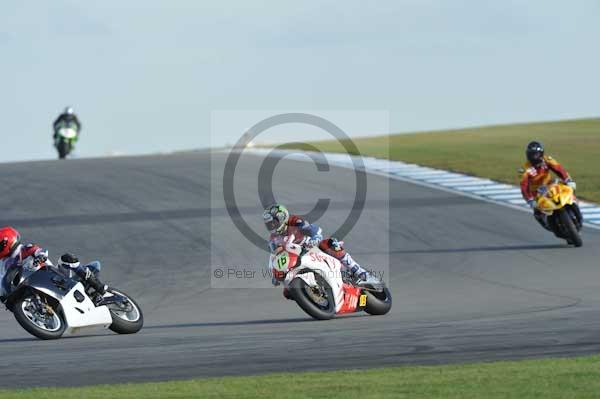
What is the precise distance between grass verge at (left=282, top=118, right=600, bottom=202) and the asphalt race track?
4520 mm

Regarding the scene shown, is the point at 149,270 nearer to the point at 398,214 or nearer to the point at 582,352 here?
the point at 398,214

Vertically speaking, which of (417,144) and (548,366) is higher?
(417,144)

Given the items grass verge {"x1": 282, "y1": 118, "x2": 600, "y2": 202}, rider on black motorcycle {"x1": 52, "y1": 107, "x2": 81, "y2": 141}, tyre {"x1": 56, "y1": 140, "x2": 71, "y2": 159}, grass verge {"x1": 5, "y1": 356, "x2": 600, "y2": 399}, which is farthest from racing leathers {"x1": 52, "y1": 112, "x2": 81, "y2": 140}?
grass verge {"x1": 5, "y1": 356, "x2": 600, "y2": 399}

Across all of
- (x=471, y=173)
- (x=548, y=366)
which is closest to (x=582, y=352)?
(x=548, y=366)

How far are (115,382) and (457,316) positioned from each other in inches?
208

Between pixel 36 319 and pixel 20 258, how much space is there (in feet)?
2.46

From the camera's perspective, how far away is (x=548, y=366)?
9.64m

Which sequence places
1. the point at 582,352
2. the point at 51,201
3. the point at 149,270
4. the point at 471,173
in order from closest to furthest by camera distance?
the point at 582,352
the point at 149,270
the point at 51,201
the point at 471,173

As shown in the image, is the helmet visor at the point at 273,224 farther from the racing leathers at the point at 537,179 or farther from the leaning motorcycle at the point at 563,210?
the racing leathers at the point at 537,179

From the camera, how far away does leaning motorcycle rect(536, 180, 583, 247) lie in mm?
21078

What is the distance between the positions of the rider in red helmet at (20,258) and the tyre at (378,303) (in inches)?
132

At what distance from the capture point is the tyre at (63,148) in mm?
42625

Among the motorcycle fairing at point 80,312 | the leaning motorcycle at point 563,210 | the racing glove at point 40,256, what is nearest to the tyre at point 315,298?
the motorcycle fairing at point 80,312

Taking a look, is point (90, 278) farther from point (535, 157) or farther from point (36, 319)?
point (535, 157)
